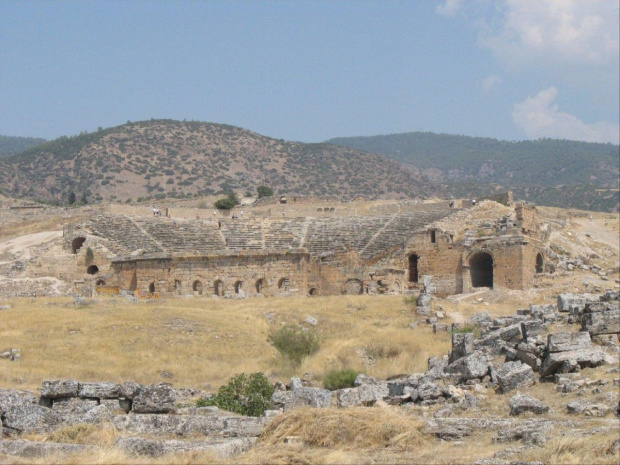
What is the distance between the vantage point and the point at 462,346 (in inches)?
738

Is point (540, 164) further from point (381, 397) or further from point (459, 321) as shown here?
point (381, 397)

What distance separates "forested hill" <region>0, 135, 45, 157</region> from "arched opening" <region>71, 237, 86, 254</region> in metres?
134

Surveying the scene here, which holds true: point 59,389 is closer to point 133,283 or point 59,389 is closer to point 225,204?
point 133,283

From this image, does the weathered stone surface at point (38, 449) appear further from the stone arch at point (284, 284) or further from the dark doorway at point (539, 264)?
the dark doorway at point (539, 264)

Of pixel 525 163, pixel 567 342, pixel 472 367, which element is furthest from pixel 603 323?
pixel 525 163

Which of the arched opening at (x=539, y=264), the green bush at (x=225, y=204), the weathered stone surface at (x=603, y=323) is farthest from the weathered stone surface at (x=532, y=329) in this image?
the green bush at (x=225, y=204)

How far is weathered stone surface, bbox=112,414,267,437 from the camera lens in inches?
460

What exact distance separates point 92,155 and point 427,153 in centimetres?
11064

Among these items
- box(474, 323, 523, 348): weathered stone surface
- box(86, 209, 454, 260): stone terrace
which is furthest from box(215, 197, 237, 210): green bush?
box(474, 323, 523, 348): weathered stone surface

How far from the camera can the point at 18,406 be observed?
12000mm

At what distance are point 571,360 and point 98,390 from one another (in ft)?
26.9

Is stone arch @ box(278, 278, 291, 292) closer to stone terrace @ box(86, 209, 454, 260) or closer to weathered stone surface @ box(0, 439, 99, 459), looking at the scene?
stone terrace @ box(86, 209, 454, 260)

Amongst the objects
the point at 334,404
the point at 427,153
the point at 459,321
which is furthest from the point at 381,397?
the point at 427,153

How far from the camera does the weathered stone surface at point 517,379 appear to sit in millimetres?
14844
